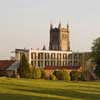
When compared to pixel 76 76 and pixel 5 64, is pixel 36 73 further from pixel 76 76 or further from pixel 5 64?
pixel 5 64

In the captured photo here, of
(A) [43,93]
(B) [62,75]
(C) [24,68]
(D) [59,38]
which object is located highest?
(D) [59,38]

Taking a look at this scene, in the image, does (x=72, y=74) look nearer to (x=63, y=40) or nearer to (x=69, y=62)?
(x=69, y=62)

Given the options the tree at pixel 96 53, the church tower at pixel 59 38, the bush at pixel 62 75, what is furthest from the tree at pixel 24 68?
the church tower at pixel 59 38

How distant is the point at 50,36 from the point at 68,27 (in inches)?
362

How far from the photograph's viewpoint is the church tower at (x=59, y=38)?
138500 millimetres

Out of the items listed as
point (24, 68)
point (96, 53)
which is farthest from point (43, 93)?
point (96, 53)

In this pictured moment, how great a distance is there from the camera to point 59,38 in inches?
5546

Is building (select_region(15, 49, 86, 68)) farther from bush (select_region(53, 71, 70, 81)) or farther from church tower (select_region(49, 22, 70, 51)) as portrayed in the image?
bush (select_region(53, 71, 70, 81))

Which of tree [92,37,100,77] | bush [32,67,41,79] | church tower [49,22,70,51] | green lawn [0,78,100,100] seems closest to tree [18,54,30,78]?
bush [32,67,41,79]

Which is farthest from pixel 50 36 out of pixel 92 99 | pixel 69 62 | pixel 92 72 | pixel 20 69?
pixel 92 99

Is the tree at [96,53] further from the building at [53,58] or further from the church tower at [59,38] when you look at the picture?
the church tower at [59,38]

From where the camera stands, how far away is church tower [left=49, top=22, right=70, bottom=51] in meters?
138

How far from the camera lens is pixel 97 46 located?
7738cm

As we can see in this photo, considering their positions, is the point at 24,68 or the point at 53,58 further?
the point at 53,58
